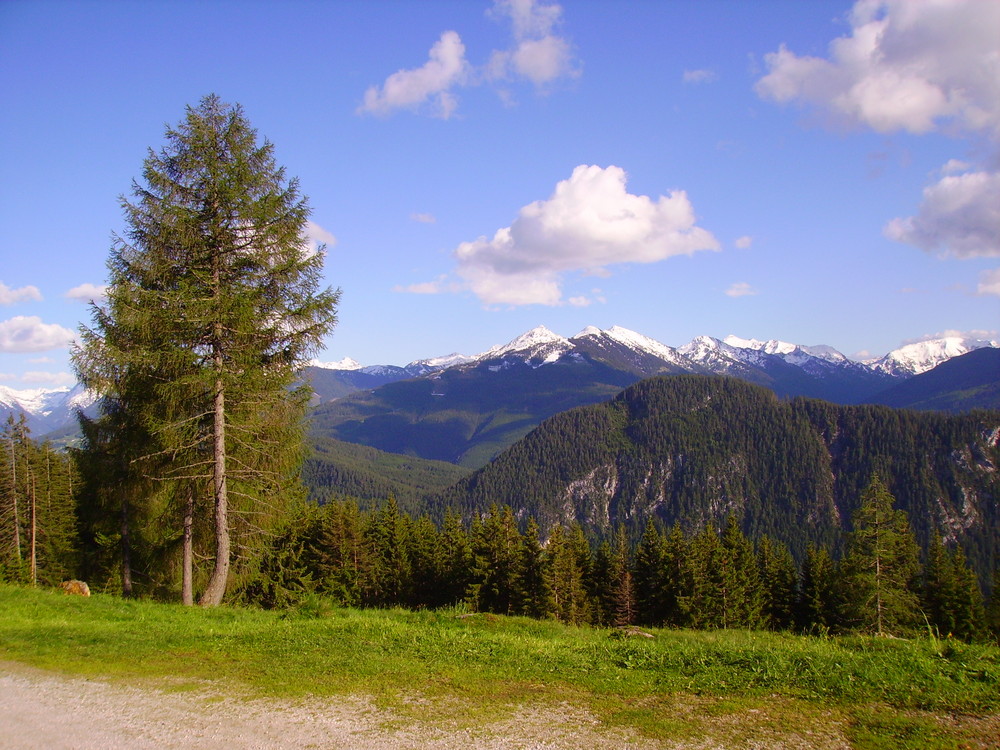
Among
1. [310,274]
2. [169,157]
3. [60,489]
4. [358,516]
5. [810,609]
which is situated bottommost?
[810,609]

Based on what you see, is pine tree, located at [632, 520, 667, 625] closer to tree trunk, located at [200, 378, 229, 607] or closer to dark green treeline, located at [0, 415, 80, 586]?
tree trunk, located at [200, 378, 229, 607]

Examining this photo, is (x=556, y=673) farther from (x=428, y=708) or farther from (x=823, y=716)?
(x=823, y=716)

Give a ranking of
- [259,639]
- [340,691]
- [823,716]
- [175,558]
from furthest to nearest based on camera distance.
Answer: [175,558] → [259,639] → [340,691] → [823,716]

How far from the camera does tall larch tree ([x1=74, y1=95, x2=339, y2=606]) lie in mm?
16969

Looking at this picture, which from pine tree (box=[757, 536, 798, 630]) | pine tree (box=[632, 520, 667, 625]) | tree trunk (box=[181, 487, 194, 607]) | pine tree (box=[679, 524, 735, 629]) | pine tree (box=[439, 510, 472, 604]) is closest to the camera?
tree trunk (box=[181, 487, 194, 607])

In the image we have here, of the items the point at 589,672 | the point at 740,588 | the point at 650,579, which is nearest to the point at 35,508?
the point at 589,672

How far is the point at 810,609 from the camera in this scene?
1955 inches

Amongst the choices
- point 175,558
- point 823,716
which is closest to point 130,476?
point 175,558

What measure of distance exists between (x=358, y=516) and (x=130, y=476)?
2913cm

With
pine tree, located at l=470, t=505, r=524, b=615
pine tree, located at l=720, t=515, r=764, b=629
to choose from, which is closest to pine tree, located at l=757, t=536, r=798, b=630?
pine tree, located at l=720, t=515, r=764, b=629

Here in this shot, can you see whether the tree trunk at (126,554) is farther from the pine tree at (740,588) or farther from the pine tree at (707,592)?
the pine tree at (740,588)

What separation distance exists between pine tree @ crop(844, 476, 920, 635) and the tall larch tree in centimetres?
3187

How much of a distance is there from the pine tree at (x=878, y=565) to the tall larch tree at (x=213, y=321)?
105 feet

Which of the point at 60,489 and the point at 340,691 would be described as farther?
the point at 60,489
